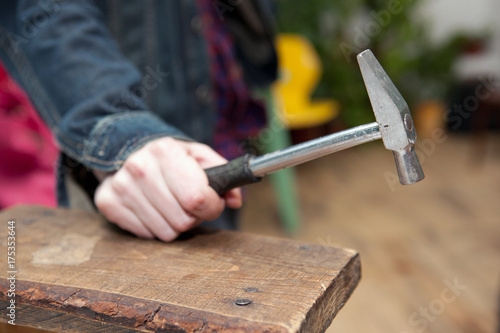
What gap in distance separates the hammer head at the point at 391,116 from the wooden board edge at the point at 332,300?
12 cm

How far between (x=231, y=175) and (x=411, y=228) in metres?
2.29

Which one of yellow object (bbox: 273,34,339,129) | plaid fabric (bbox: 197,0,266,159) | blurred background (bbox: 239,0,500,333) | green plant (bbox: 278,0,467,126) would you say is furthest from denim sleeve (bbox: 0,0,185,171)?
green plant (bbox: 278,0,467,126)

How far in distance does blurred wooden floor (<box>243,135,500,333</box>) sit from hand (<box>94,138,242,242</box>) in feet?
4.19

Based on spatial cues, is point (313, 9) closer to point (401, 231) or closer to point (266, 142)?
point (266, 142)

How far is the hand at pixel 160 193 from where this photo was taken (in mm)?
642

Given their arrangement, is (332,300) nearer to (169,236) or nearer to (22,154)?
(169,236)

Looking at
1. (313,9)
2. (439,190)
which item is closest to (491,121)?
(439,190)

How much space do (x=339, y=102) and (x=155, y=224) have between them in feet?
11.2

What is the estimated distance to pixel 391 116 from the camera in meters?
0.56

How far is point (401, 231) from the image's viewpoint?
9.00ft

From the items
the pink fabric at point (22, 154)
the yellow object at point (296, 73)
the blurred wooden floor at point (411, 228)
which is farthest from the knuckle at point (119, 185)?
the yellow object at point (296, 73)

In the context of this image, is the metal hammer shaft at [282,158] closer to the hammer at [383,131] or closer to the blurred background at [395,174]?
the hammer at [383,131]

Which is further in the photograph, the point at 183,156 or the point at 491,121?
the point at 491,121

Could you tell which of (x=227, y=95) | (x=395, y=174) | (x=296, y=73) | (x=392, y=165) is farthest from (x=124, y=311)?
(x=392, y=165)
